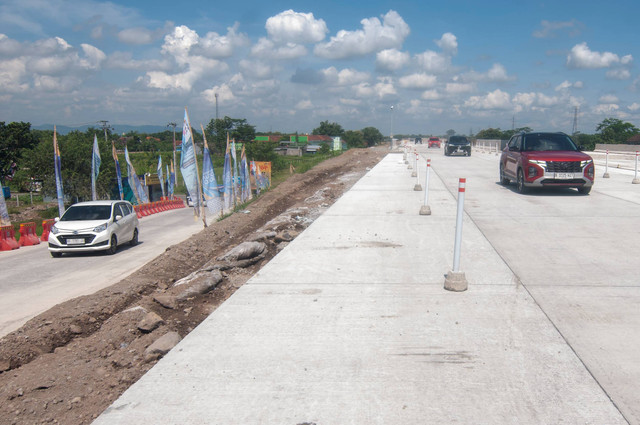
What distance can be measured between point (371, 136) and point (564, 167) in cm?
14708

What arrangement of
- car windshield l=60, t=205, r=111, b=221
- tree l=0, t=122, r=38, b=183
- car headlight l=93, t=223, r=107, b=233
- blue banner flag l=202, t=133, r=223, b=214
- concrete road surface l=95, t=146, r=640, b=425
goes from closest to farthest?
concrete road surface l=95, t=146, r=640, b=425 → car headlight l=93, t=223, r=107, b=233 → car windshield l=60, t=205, r=111, b=221 → blue banner flag l=202, t=133, r=223, b=214 → tree l=0, t=122, r=38, b=183

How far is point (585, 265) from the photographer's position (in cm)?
742

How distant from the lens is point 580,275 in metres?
6.90

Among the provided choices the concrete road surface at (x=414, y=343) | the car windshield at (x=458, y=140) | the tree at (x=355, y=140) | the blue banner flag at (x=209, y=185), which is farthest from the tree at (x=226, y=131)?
the concrete road surface at (x=414, y=343)

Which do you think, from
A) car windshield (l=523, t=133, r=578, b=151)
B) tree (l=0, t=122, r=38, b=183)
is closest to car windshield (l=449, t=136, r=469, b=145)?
car windshield (l=523, t=133, r=578, b=151)

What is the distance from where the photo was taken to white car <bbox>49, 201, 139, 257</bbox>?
16.2 m

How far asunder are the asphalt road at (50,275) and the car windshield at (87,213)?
129 cm

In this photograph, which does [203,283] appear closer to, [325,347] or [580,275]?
[325,347]

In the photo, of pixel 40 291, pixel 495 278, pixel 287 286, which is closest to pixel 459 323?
pixel 495 278

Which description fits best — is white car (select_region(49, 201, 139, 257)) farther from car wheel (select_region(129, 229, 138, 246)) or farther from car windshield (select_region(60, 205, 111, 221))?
car wheel (select_region(129, 229, 138, 246))

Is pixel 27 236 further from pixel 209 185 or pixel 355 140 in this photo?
pixel 355 140

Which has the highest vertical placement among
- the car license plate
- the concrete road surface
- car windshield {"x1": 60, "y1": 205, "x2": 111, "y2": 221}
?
the car license plate

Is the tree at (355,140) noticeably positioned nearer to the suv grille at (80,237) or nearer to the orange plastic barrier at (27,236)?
the orange plastic barrier at (27,236)

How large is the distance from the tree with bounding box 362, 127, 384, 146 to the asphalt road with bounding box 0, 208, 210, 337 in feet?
448
